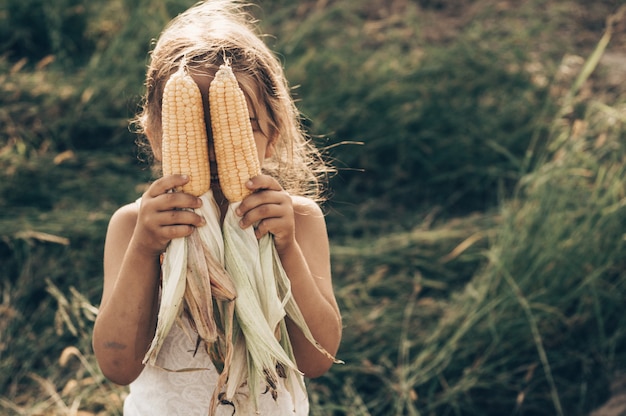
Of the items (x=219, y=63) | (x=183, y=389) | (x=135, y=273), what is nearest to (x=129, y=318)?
(x=135, y=273)

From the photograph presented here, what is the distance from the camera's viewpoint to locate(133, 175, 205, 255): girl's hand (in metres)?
1.55

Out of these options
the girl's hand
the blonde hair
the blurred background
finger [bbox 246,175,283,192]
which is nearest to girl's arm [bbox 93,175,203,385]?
the girl's hand

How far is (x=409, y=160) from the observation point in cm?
430

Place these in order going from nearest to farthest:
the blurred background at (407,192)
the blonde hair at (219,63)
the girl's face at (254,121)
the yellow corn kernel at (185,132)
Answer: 1. the yellow corn kernel at (185,132)
2. the girl's face at (254,121)
3. the blonde hair at (219,63)
4. the blurred background at (407,192)

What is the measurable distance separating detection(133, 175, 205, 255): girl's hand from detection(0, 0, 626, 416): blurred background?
0.72m

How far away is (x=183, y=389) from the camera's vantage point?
1799 millimetres

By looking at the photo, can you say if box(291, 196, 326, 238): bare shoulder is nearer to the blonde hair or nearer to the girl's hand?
the blonde hair

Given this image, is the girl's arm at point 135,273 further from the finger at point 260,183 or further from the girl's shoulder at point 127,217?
the finger at point 260,183

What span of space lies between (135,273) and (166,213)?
0.57 feet

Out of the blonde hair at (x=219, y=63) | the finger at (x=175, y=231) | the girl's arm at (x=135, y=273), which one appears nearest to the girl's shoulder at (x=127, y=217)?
the girl's arm at (x=135, y=273)

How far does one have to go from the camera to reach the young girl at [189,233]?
161 centimetres

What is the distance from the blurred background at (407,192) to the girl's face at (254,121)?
751mm

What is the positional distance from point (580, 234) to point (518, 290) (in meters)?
0.35

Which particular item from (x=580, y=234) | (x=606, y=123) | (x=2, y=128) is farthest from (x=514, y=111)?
(x=2, y=128)
